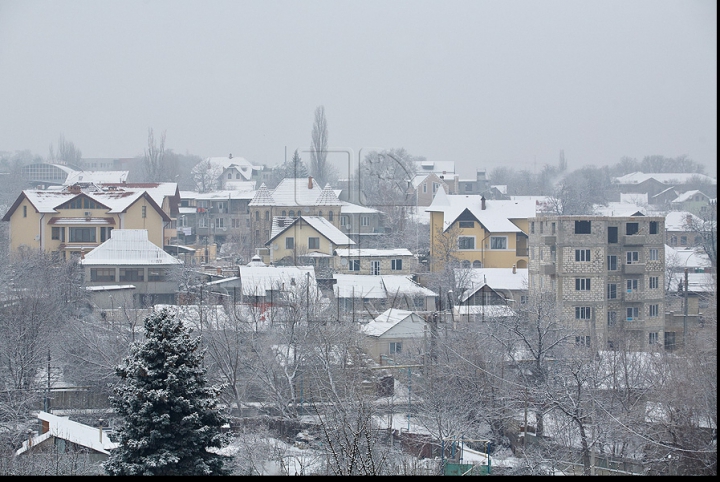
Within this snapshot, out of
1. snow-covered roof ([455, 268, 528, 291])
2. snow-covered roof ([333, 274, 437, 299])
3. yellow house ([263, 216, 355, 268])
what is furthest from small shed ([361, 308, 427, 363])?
yellow house ([263, 216, 355, 268])

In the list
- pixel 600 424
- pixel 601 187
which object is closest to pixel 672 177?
pixel 601 187

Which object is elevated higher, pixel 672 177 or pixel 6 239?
pixel 672 177

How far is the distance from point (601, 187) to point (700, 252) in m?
7.64

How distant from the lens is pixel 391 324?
26.7 ft

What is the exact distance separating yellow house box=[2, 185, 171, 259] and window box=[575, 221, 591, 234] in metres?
7.36

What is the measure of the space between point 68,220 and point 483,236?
710 cm

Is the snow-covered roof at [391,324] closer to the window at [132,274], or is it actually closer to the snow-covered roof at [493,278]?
the snow-covered roof at [493,278]

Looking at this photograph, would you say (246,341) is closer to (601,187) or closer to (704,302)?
(704,302)

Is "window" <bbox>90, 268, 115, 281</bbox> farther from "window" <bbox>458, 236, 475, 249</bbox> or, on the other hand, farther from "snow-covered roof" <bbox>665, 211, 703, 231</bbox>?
"snow-covered roof" <bbox>665, 211, 703, 231</bbox>

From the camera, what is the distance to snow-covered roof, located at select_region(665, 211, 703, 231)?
14497 millimetres

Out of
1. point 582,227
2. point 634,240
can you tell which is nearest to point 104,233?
point 582,227

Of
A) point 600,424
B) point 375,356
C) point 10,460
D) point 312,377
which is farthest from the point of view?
point 375,356

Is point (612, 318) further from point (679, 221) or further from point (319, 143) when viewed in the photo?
point (319, 143)

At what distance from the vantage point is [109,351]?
7582 millimetres
